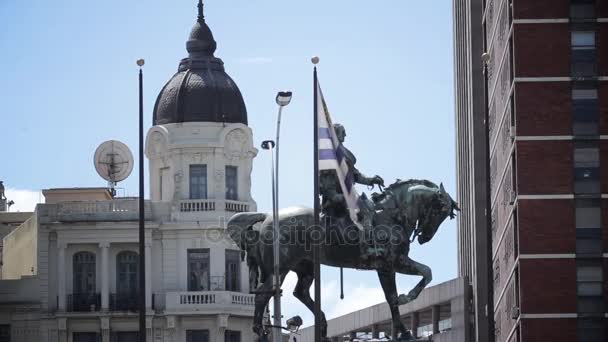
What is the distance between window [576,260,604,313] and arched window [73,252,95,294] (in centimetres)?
4444

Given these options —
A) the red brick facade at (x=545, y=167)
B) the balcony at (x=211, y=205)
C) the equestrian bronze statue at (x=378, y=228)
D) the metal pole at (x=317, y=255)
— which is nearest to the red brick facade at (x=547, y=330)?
the red brick facade at (x=545, y=167)

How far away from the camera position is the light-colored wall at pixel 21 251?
14975cm

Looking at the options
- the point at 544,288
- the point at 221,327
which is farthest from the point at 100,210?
the point at 544,288

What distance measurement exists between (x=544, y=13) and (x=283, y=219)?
33195 millimetres

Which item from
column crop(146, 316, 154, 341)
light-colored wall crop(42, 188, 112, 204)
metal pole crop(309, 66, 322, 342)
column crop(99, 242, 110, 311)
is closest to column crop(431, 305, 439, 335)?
column crop(146, 316, 154, 341)

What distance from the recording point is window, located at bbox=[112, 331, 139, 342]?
145625 millimetres

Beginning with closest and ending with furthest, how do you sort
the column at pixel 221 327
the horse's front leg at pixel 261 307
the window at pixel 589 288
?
the horse's front leg at pixel 261 307 → the window at pixel 589 288 → the column at pixel 221 327

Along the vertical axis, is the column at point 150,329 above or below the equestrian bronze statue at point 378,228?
below

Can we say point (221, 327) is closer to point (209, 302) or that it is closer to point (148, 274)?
point (209, 302)

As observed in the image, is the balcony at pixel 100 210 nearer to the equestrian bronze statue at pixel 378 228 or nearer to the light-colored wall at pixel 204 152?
the light-colored wall at pixel 204 152

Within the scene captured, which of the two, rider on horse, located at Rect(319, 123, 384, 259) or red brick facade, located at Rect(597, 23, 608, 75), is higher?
red brick facade, located at Rect(597, 23, 608, 75)

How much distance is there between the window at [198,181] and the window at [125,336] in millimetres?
7754

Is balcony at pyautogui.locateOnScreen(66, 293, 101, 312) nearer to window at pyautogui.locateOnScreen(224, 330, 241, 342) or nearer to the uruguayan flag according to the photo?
window at pyautogui.locateOnScreen(224, 330, 241, 342)

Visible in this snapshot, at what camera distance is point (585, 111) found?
109 meters
